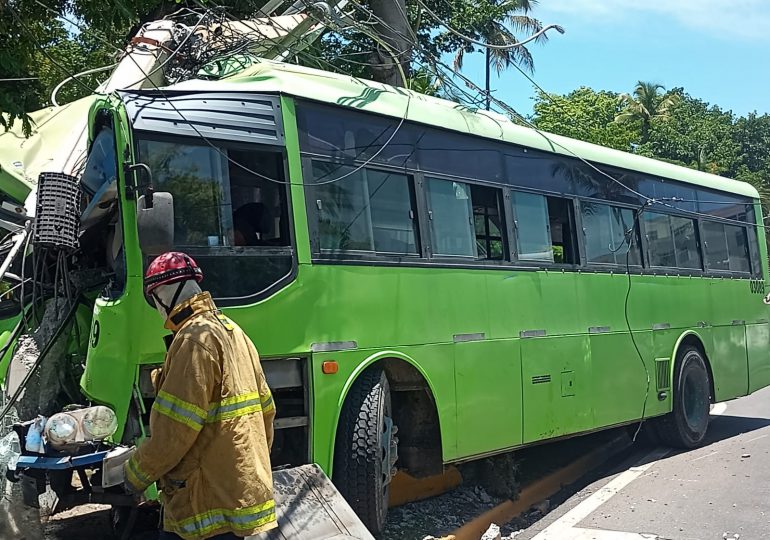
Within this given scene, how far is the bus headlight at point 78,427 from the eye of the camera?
445cm

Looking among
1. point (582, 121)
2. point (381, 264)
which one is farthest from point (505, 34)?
point (381, 264)

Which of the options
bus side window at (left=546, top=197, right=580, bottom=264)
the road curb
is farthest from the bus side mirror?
bus side window at (left=546, top=197, right=580, bottom=264)

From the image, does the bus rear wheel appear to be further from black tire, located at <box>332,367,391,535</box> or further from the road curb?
the road curb

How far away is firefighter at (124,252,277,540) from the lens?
311 centimetres

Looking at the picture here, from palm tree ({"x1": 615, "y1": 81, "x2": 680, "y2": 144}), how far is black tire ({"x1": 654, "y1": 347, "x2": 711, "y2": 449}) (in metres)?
38.0

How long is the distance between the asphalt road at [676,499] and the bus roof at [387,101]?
344cm

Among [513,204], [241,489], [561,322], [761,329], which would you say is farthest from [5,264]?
[761,329]

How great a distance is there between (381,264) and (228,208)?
135cm

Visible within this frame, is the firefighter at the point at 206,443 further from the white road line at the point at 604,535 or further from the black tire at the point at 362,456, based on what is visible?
the white road line at the point at 604,535

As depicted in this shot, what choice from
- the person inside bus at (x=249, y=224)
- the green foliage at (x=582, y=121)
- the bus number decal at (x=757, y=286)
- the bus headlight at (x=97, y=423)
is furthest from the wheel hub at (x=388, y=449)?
the green foliage at (x=582, y=121)

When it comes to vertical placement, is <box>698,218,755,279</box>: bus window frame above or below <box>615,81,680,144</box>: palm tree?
below

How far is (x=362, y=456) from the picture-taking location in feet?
18.5

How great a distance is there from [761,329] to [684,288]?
102 inches

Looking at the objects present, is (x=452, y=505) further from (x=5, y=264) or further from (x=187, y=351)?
(x=187, y=351)
